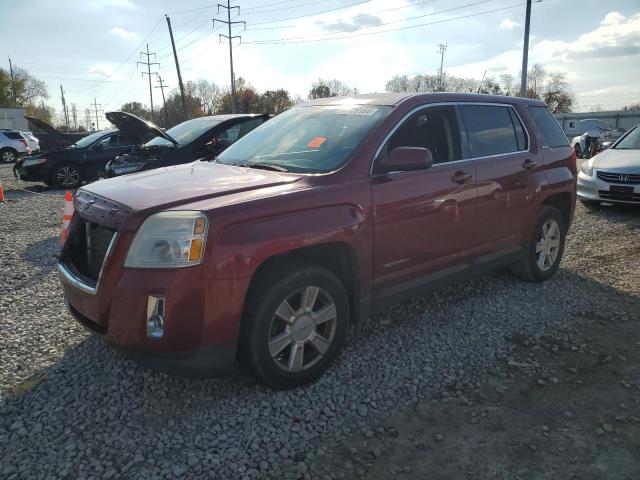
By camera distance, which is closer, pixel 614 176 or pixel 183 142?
pixel 183 142

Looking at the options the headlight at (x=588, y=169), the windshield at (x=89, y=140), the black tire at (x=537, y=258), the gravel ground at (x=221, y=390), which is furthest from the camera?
the windshield at (x=89, y=140)

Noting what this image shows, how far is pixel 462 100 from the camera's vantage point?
4305 millimetres

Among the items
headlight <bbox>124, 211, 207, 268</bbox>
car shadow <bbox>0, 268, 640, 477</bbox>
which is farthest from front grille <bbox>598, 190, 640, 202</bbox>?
headlight <bbox>124, 211, 207, 268</bbox>

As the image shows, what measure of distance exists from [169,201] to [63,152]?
11.9m

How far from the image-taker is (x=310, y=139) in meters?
3.81

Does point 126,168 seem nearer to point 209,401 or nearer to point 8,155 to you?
point 209,401

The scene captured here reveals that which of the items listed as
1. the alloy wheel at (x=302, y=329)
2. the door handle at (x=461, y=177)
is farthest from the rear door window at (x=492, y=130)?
the alloy wheel at (x=302, y=329)

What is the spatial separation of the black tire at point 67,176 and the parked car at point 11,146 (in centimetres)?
1526

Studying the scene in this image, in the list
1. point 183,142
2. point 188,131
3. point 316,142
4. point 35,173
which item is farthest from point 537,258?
point 35,173

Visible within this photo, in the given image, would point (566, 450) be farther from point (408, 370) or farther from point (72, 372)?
point (72, 372)

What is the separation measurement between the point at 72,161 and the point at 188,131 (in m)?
6.26

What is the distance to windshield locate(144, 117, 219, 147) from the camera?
321 inches

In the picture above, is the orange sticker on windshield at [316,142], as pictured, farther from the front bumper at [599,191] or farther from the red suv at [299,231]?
the front bumper at [599,191]

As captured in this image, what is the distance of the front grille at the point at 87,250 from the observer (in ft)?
9.70
